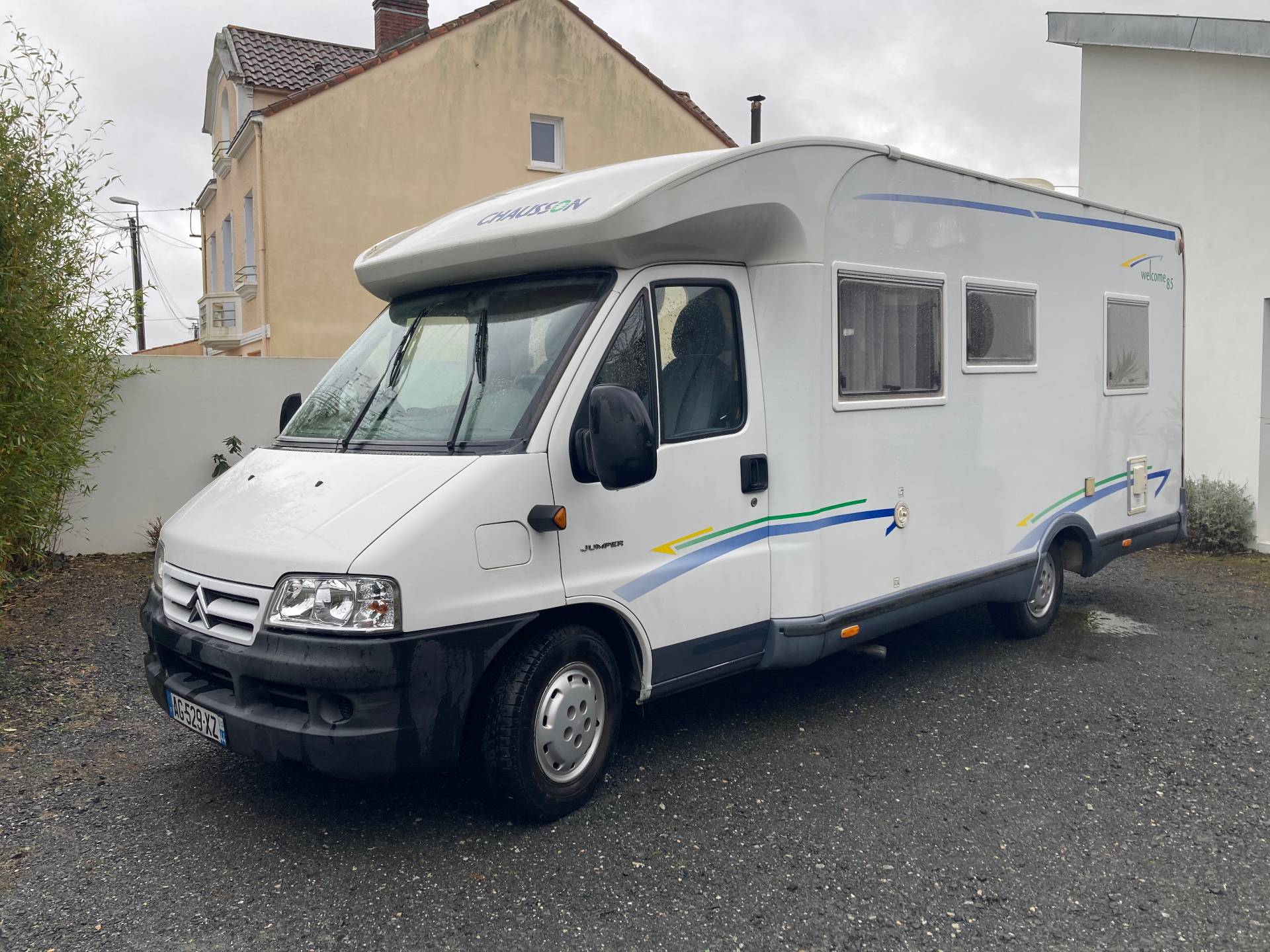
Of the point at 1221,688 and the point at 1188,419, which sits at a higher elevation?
the point at 1188,419

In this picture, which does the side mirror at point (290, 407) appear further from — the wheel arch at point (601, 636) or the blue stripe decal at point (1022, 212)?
the blue stripe decal at point (1022, 212)

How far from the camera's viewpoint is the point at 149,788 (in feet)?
15.2

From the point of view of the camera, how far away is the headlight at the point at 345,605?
363 centimetres

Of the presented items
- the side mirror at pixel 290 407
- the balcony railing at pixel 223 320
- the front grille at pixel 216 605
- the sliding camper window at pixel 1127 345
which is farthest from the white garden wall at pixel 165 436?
the balcony railing at pixel 223 320

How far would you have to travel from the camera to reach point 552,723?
4.11 m

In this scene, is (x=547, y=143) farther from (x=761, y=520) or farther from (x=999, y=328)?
(x=761, y=520)

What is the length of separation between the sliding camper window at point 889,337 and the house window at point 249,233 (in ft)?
49.3

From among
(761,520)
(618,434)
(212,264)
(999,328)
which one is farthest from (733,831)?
(212,264)

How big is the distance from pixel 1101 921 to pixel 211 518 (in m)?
3.62

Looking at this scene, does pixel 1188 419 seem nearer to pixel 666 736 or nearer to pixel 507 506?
pixel 666 736

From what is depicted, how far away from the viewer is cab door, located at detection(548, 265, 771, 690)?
4203 mm

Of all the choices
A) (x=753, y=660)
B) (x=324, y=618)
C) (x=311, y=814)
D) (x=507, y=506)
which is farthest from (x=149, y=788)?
(x=753, y=660)

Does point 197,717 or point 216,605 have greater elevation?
point 216,605

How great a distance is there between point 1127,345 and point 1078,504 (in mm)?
1289
